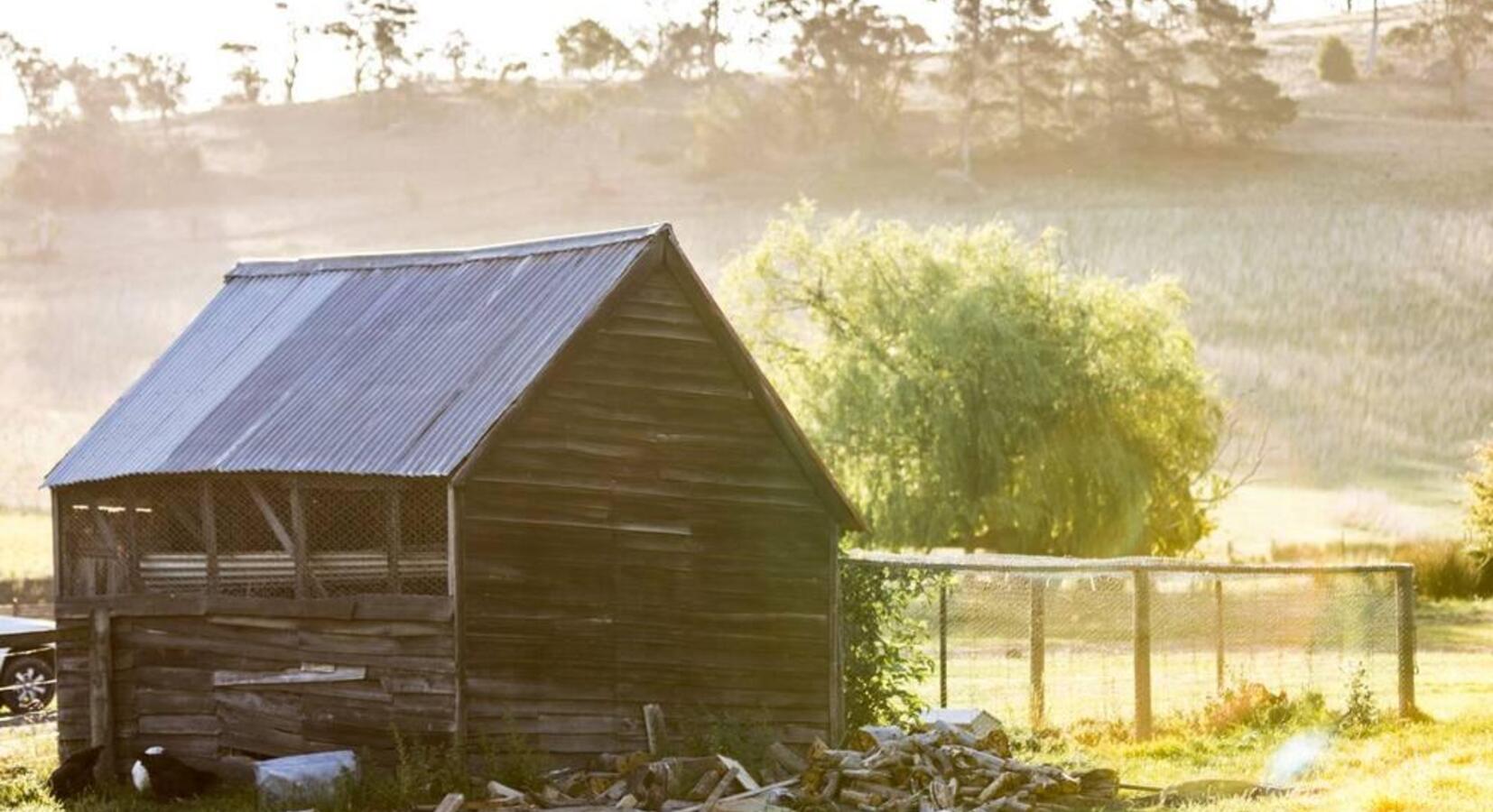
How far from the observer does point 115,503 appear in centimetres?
2675

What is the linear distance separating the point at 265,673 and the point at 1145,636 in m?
9.91

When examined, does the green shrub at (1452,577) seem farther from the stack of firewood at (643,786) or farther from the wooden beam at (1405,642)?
the stack of firewood at (643,786)

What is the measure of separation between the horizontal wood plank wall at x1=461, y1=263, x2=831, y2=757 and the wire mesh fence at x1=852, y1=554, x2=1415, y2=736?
1.64 metres

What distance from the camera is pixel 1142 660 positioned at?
26.0 m

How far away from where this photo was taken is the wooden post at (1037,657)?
2652 cm

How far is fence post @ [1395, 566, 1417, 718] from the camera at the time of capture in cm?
2750

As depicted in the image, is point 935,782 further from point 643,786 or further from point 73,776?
point 73,776

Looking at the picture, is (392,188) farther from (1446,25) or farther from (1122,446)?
(1122,446)

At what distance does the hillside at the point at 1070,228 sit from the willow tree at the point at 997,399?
1321cm

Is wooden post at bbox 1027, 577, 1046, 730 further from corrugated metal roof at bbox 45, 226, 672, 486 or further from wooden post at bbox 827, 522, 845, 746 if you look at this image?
corrugated metal roof at bbox 45, 226, 672, 486

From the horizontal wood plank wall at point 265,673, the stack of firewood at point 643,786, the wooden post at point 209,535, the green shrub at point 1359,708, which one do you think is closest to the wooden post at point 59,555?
the horizontal wood plank wall at point 265,673

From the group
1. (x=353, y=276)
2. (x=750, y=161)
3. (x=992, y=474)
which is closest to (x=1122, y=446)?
(x=992, y=474)

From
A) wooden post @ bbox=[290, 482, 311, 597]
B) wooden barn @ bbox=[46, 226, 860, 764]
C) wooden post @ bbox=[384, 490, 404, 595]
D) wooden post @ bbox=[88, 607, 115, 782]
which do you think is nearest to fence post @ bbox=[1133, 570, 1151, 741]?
wooden barn @ bbox=[46, 226, 860, 764]

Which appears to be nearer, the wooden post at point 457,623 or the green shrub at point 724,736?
the wooden post at point 457,623
